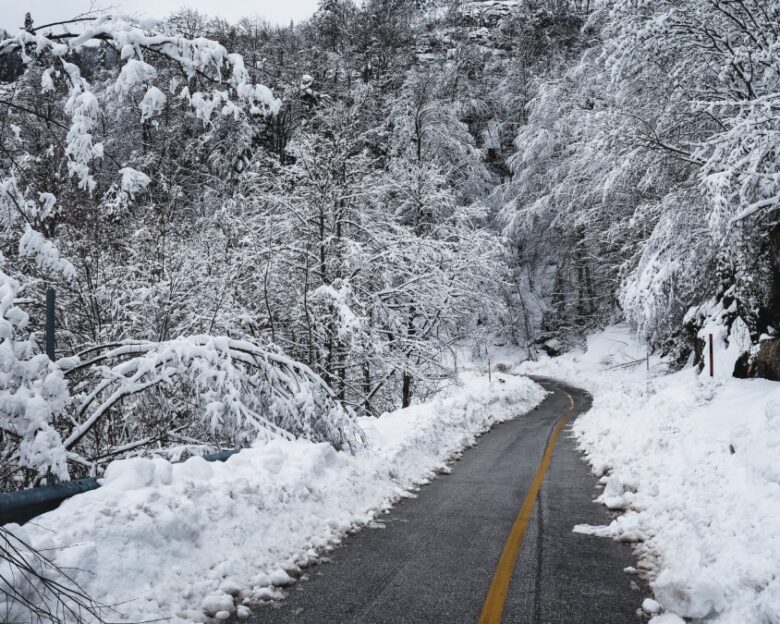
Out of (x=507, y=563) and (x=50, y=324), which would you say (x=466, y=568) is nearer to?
(x=507, y=563)

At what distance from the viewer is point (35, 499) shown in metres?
4.05

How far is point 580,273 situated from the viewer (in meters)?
36.8

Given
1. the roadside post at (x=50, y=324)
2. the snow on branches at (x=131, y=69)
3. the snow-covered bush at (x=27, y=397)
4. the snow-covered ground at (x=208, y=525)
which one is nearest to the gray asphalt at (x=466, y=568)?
the snow-covered ground at (x=208, y=525)

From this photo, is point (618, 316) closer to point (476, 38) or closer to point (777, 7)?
point (777, 7)

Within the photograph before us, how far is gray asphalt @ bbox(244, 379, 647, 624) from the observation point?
12.8 ft

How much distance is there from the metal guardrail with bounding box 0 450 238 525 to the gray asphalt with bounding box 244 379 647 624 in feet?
5.85

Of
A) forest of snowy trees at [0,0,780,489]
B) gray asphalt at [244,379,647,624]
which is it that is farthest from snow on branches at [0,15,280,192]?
gray asphalt at [244,379,647,624]

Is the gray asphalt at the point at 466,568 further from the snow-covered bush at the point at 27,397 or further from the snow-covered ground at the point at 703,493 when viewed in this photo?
the snow-covered bush at the point at 27,397

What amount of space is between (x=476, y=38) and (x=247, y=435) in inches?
2029

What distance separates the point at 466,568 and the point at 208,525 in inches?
89.0

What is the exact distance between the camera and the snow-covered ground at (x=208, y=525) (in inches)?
147

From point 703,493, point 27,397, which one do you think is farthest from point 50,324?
point 703,493

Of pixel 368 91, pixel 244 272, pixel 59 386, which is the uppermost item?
pixel 368 91

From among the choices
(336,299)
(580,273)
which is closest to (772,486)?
(336,299)
